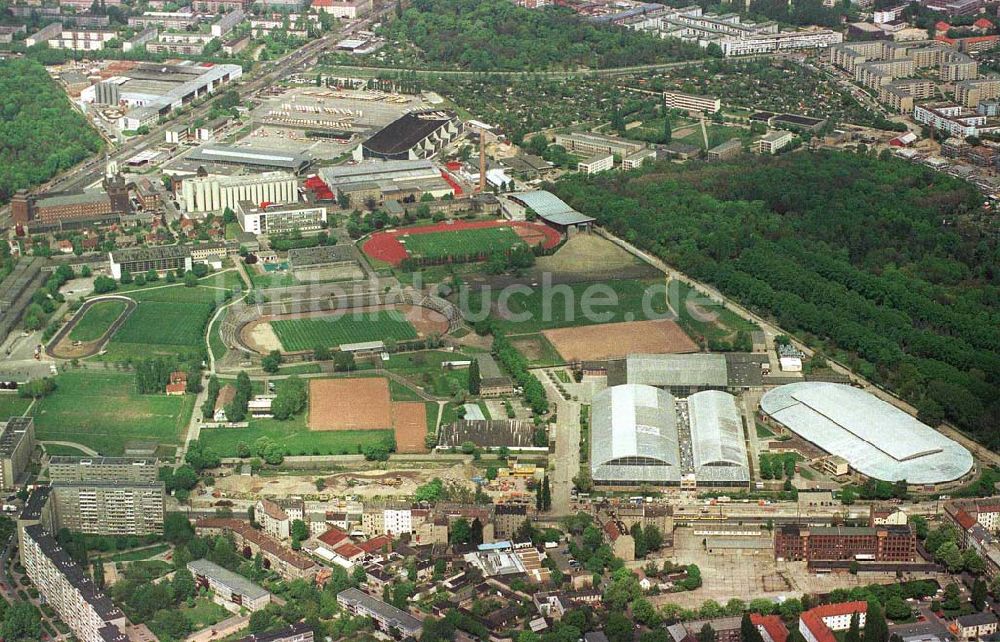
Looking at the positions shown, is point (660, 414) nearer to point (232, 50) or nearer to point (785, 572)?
point (785, 572)

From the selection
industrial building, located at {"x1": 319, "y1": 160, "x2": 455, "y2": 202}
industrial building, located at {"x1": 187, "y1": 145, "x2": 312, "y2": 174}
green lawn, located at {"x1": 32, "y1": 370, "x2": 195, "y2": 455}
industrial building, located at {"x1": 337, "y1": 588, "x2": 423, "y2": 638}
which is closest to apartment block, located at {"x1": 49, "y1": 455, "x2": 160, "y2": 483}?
green lawn, located at {"x1": 32, "y1": 370, "x2": 195, "y2": 455}

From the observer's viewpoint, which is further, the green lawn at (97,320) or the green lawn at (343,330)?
the green lawn at (97,320)

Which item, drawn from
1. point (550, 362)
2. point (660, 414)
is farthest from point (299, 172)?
point (660, 414)

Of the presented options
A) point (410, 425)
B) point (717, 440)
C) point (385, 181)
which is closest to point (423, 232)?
point (385, 181)

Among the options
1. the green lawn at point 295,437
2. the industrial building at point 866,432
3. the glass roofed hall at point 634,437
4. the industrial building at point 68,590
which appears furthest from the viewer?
the green lawn at point 295,437

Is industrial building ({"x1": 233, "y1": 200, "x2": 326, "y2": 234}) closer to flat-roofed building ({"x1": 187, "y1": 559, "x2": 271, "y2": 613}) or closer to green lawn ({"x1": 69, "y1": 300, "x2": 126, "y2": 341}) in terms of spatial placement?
green lawn ({"x1": 69, "y1": 300, "x2": 126, "y2": 341})

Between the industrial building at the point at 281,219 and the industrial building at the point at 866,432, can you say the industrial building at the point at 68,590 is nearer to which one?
the industrial building at the point at 866,432

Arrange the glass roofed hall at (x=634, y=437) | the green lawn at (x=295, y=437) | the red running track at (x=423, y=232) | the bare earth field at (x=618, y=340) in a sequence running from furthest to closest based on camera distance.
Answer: the red running track at (x=423, y=232)
the bare earth field at (x=618, y=340)
the green lawn at (x=295, y=437)
the glass roofed hall at (x=634, y=437)

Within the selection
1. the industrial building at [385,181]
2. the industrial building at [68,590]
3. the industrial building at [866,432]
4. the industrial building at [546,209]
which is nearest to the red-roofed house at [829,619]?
the industrial building at [866,432]
